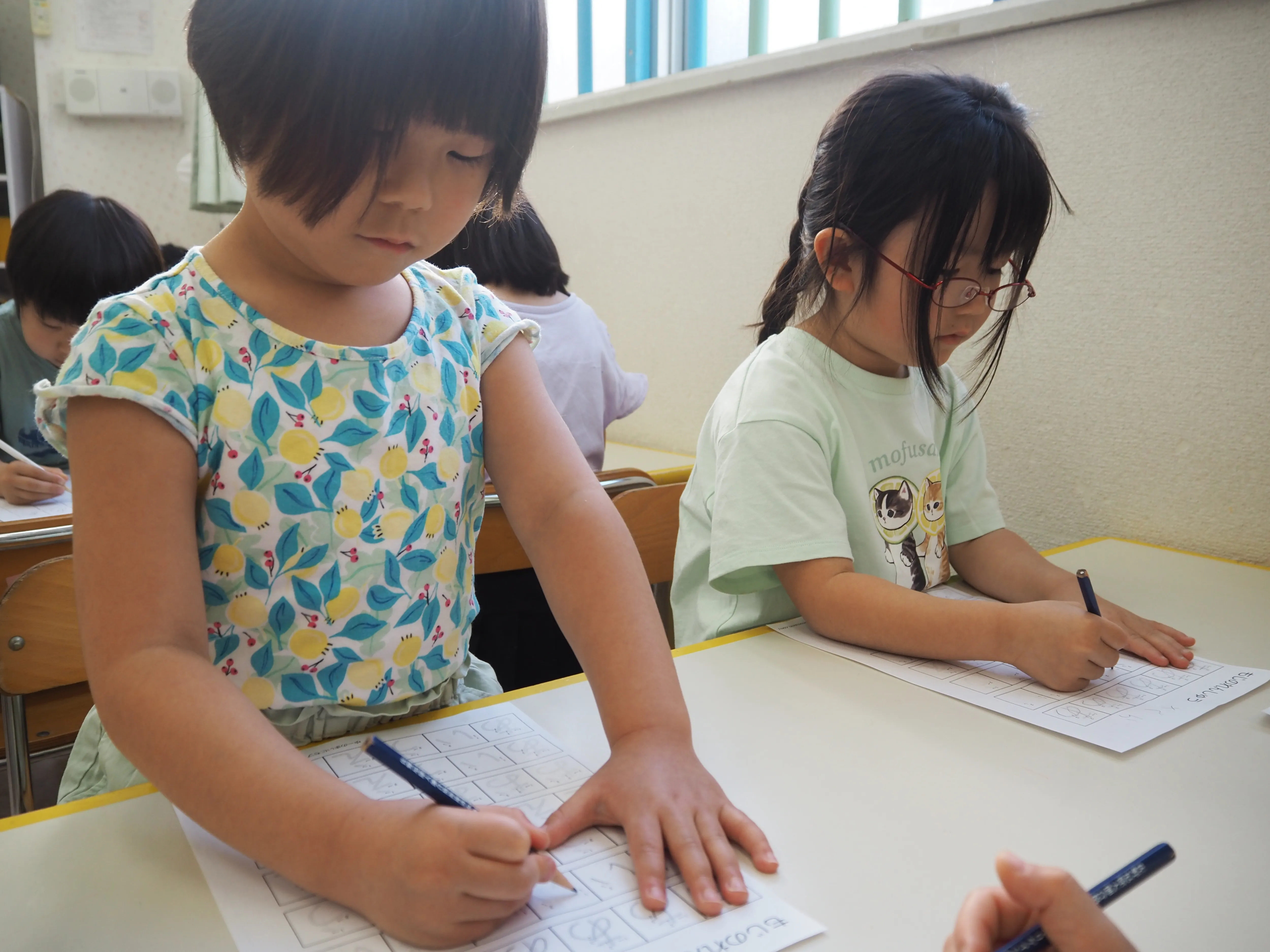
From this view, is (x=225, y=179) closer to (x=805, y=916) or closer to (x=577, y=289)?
(x=577, y=289)

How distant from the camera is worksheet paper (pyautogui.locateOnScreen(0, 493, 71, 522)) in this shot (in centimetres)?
127

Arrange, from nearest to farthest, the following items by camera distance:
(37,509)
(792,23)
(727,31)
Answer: (37,509) → (792,23) → (727,31)

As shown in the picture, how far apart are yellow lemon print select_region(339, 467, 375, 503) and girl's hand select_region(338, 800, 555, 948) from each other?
258 millimetres

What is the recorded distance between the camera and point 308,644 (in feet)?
2.04

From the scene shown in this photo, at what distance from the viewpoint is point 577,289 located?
226cm

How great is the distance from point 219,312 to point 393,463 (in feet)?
0.48

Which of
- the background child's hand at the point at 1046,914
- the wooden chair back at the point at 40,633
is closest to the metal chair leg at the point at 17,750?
the wooden chair back at the point at 40,633

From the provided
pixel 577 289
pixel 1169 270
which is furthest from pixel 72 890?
pixel 577 289

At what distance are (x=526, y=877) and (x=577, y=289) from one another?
197 cm

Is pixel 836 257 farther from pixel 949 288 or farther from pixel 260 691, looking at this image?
pixel 260 691

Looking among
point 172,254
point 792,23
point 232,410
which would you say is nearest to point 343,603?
point 232,410

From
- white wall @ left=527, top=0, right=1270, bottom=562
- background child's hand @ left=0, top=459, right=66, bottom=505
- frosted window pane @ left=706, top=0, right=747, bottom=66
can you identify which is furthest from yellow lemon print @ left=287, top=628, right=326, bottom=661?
frosted window pane @ left=706, top=0, right=747, bottom=66

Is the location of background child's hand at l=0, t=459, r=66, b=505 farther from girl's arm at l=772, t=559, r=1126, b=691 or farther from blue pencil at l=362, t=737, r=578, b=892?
blue pencil at l=362, t=737, r=578, b=892

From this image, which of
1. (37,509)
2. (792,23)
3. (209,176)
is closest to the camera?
(37,509)
